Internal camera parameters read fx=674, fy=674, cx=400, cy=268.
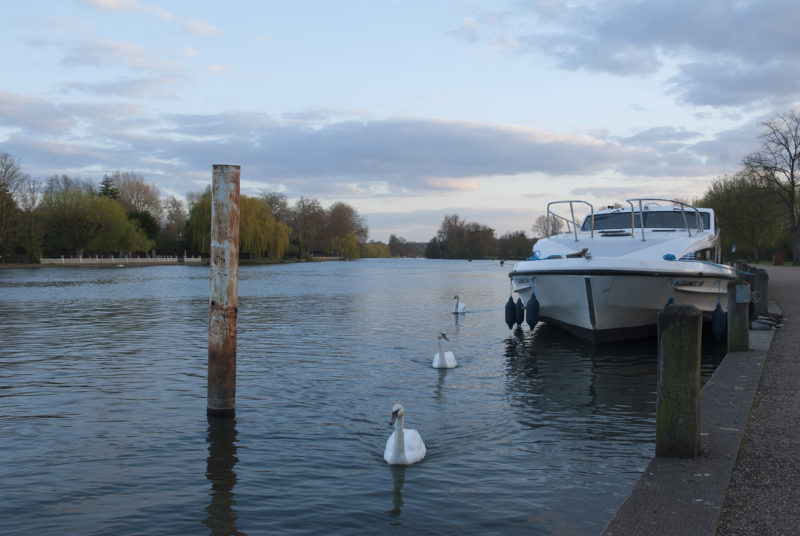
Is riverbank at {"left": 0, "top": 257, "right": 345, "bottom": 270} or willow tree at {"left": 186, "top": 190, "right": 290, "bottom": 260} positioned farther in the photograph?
willow tree at {"left": 186, "top": 190, "right": 290, "bottom": 260}

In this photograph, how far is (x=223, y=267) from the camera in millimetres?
8523

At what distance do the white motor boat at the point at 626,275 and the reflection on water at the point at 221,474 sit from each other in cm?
868

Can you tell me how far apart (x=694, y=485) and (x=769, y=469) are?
81 cm

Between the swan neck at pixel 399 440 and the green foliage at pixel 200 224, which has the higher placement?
the green foliage at pixel 200 224

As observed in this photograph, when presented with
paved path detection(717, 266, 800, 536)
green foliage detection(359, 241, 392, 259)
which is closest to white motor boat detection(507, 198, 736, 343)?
paved path detection(717, 266, 800, 536)

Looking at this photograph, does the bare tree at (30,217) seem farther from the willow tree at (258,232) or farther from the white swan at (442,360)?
the white swan at (442,360)

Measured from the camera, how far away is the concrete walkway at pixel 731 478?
4289 millimetres

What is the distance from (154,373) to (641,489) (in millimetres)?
9833

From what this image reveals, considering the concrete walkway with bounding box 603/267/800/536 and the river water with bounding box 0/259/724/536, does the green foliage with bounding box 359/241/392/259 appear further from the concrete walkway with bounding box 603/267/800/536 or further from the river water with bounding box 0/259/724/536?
the concrete walkway with bounding box 603/267/800/536

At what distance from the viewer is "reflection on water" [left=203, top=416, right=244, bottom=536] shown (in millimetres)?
5725

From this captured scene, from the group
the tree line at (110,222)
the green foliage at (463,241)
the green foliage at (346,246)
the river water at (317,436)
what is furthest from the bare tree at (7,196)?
the green foliage at (463,241)

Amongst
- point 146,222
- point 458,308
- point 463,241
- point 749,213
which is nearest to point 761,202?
point 749,213

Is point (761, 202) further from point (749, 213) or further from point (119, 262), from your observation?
point (119, 262)

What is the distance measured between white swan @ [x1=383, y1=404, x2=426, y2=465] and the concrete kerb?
2.57 metres
